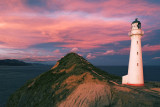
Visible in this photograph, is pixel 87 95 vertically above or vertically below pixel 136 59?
below

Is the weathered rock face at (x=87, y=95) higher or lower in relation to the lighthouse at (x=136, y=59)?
lower

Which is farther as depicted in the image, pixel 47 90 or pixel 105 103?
pixel 47 90

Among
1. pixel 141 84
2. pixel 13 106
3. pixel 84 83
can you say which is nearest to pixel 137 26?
pixel 141 84

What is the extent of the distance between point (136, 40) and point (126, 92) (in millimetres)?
12320

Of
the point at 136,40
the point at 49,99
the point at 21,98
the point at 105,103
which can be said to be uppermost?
the point at 136,40

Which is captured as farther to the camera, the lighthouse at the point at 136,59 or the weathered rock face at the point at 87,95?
the lighthouse at the point at 136,59

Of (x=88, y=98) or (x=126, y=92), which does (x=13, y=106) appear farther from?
(x=126, y=92)

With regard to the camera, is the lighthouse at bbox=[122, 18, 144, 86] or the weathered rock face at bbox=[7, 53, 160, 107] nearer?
the weathered rock face at bbox=[7, 53, 160, 107]

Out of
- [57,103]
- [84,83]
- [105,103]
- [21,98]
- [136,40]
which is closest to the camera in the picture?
[105,103]

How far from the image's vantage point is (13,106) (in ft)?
96.3

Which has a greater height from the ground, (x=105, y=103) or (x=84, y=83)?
(x=84, y=83)

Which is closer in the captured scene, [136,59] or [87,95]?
[87,95]

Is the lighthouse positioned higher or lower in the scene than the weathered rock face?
higher

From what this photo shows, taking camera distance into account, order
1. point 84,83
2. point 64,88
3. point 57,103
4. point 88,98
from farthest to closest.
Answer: point 64,88, point 84,83, point 57,103, point 88,98
